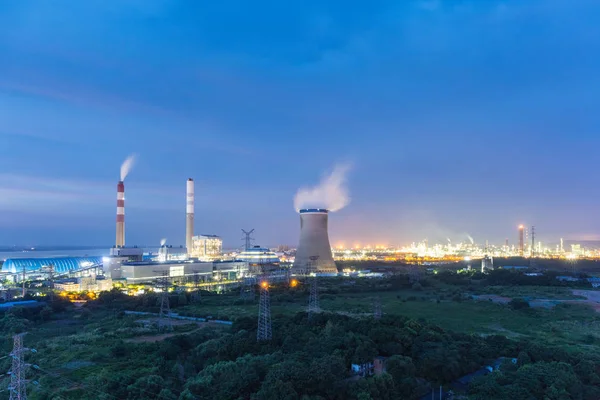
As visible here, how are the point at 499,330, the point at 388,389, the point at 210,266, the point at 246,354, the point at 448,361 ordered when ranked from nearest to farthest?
1. the point at 388,389
2. the point at 448,361
3. the point at 246,354
4. the point at 499,330
5. the point at 210,266

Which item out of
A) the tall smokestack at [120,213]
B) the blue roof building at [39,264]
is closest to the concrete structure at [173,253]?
the tall smokestack at [120,213]

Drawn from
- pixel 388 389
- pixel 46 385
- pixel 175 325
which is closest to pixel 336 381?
pixel 388 389

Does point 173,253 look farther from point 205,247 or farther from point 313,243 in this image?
point 313,243

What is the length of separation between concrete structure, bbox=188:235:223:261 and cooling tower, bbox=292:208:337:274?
52.9 ft

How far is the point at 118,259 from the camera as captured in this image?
4053 cm

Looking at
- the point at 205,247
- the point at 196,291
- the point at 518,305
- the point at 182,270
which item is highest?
the point at 205,247

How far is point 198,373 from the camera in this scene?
1258cm

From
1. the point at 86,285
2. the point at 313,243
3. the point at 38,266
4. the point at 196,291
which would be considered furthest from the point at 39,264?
the point at 313,243

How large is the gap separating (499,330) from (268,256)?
141 feet

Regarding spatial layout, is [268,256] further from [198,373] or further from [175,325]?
[198,373]

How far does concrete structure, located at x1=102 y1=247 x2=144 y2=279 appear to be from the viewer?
39.7 m

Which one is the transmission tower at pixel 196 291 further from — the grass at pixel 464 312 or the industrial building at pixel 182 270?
the grass at pixel 464 312

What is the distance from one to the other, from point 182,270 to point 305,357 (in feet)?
103

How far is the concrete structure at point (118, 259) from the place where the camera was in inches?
1561
